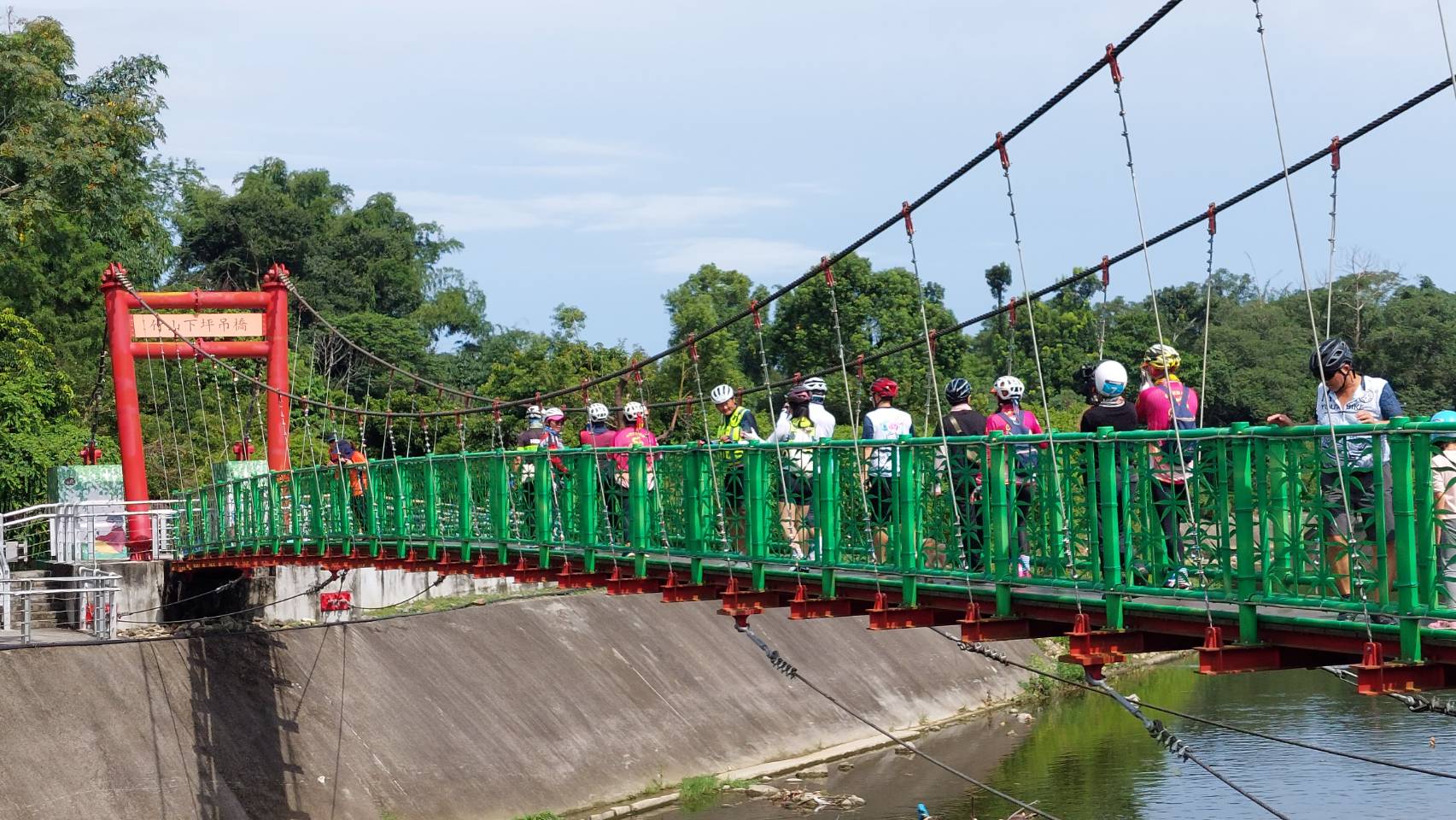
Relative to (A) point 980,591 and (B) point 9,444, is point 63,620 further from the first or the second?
(A) point 980,591

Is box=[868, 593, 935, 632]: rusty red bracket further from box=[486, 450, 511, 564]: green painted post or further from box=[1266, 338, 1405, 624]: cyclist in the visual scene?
box=[486, 450, 511, 564]: green painted post

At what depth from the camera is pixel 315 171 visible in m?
56.2

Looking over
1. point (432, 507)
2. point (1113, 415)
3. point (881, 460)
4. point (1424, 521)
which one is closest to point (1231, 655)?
point (1424, 521)

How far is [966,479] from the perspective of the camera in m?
8.81

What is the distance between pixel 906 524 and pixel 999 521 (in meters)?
0.86

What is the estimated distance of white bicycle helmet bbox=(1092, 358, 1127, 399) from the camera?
26.5 feet

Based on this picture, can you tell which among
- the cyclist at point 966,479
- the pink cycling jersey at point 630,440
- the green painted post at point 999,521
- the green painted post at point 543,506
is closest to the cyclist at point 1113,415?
the green painted post at point 999,521

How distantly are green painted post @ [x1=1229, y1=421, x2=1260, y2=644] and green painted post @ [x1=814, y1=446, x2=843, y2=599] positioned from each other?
128 inches

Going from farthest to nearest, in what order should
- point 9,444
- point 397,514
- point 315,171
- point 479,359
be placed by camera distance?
point 315,171 → point 479,359 → point 9,444 → point 397,514

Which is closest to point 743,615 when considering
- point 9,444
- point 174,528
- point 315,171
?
point 174,528

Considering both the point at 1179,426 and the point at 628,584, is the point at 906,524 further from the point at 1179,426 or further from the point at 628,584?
the point at 628,584

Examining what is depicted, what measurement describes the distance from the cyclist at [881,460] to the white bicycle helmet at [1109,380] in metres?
1.52

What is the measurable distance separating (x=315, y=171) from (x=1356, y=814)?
4425cm

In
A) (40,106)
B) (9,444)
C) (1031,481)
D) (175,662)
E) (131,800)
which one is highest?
(40,106)
